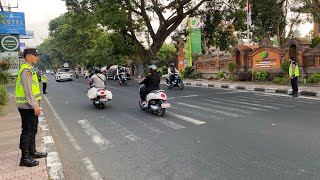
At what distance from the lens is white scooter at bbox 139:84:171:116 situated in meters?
9.44

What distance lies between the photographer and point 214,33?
3375cm

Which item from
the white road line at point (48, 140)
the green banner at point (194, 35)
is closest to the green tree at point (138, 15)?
the green banner at point (194, 35)

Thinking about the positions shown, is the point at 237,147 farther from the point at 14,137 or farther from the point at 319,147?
the point at 14,137

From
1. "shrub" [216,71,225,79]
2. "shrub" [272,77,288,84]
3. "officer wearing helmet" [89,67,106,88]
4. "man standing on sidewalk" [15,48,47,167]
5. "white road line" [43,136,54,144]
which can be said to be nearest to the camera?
"man standing on sidewalk" [15,48,47,167]

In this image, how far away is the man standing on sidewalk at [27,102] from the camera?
4.84m

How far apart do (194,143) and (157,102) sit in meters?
3.63

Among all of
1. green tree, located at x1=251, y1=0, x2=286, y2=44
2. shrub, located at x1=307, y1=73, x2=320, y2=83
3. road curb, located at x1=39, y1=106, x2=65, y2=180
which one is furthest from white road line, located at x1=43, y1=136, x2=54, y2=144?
green tree, located at x1=251, y1=0, x2=286, y2=44

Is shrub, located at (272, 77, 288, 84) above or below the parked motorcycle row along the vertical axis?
above

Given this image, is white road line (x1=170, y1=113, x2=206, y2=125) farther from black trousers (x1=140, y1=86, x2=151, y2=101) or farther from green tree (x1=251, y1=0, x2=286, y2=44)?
green tree (x1=251, y1=0, x2=286, y2=44)

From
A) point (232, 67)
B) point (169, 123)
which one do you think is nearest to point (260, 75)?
point (232, 67)

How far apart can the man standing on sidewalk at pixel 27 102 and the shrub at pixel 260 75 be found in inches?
664

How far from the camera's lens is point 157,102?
962 cm

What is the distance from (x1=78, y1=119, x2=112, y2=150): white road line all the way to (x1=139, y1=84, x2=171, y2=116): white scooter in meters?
1.98

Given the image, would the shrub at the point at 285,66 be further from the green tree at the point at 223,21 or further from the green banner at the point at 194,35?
the green banner at the point at 194,35
